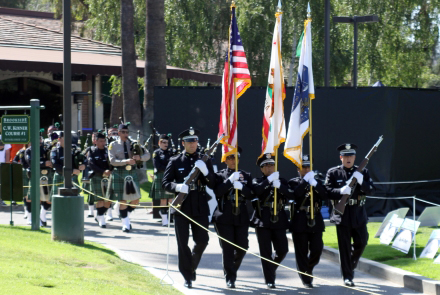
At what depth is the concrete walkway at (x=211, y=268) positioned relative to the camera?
9.18m

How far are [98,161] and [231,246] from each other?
19.1 ft

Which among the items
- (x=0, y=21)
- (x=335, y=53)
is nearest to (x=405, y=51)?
(x=335, y=53)

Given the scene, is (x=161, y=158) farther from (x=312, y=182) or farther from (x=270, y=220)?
(x=312, y=182)

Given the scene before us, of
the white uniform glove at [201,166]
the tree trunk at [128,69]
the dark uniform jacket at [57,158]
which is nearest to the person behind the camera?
the white uniform glove at [201,166]

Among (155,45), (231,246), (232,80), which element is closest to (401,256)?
(231,246)

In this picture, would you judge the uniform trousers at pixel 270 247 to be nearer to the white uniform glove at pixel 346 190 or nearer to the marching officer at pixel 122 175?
the white uniform glove at pixel 346 190

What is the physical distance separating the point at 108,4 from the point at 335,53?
8.30m

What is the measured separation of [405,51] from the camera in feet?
94.3

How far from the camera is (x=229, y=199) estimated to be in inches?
370

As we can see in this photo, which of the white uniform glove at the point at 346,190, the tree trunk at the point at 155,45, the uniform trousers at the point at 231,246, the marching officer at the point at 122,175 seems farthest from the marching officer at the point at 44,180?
the white uniform glove at the point at 346,190

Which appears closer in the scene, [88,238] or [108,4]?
[88,238]

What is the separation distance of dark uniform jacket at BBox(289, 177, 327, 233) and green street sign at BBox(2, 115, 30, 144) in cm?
552

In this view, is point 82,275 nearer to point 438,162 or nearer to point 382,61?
point 438,162

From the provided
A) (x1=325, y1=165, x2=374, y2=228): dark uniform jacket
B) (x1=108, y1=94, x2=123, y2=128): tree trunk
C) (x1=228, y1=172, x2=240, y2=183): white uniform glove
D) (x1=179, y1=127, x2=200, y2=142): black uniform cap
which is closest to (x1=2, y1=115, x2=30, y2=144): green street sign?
(x1=179, y1=127, x2=200, y2=142): black uniform cap
